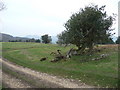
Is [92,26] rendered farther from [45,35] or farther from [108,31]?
[45,35]

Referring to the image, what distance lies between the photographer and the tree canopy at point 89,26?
997 inches

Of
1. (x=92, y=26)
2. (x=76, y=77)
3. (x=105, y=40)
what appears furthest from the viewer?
(x=105, y=40)

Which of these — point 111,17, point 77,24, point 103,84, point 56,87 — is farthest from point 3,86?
point 111,17

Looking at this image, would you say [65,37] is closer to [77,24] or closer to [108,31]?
[77,24]

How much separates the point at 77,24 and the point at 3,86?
16.2m

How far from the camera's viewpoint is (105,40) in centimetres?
2723

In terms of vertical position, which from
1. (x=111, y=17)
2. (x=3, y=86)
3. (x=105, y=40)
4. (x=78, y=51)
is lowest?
(x=3, y=86)

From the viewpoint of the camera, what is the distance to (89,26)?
25500 millimetres

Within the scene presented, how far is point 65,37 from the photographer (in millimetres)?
28750

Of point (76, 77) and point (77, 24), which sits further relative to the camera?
point (77, 24)

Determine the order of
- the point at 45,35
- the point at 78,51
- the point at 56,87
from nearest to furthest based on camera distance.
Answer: the point at 56,87, the point at 78,51, the point at 45,35

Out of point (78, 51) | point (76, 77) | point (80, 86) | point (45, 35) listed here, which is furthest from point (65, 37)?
point (45, 35)

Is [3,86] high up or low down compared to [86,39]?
down

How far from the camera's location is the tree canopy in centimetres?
2531
